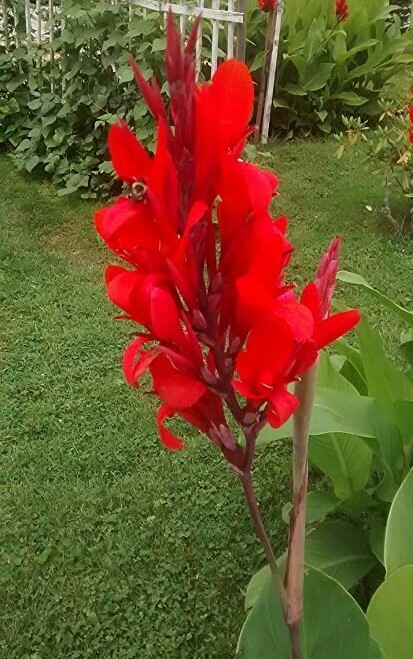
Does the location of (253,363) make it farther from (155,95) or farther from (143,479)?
(143,479)

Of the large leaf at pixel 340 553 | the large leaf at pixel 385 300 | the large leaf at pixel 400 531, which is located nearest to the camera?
the large leaf at pixel 400 531

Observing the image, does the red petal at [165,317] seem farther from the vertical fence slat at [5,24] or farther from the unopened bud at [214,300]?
the vertical fence slat at [5,24]

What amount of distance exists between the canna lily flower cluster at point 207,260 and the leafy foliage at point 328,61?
425 cm

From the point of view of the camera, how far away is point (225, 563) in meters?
2.18

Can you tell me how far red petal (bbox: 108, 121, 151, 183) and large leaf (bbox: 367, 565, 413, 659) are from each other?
0.80m

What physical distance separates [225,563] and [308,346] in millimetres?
1518

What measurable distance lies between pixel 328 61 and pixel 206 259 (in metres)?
4.50

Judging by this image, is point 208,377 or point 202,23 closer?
point 208,377

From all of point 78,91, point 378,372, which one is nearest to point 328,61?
point 78,91

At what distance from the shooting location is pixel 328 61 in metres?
4.91

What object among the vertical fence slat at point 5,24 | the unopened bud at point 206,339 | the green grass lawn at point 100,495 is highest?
the unopened bud at point 206,339

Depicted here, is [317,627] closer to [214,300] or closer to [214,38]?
[214,300]

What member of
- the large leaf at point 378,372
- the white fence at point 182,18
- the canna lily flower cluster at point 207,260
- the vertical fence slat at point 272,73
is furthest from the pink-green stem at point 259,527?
the vertical fence slat at point 272,73

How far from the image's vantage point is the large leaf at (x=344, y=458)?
1.99 meters
